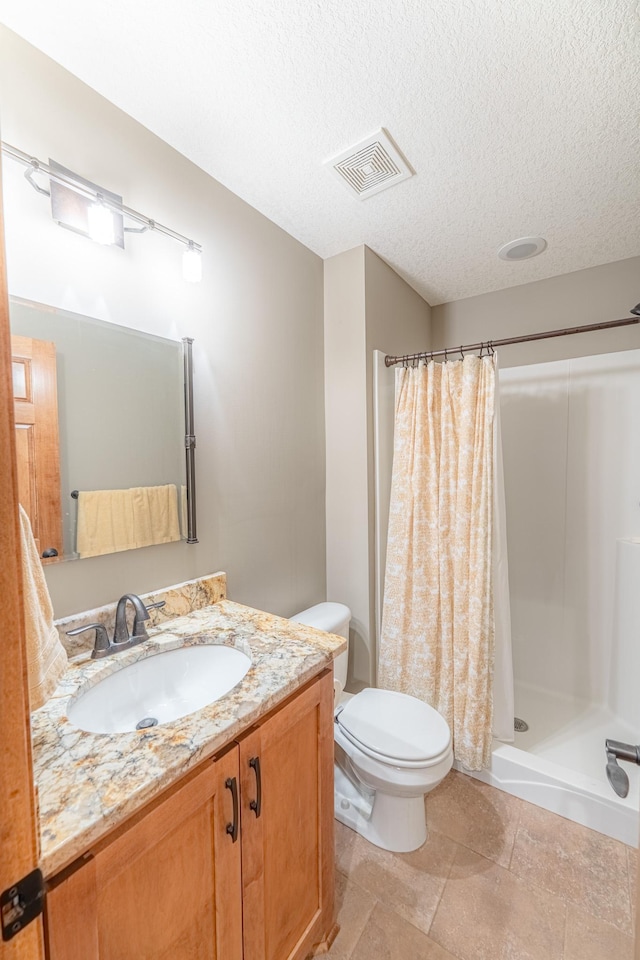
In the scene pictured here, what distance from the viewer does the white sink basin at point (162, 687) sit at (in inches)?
39.8

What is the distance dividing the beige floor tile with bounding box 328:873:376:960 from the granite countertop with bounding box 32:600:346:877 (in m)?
0.87

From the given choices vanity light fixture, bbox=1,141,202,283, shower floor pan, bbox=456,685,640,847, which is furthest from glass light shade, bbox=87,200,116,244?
shower floor pan, bbox=456,685,640,847

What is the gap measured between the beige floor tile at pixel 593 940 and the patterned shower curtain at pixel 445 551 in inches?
21.1

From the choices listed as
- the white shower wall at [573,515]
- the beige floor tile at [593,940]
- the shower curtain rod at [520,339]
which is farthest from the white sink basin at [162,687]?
the white shower wall at [573,515]

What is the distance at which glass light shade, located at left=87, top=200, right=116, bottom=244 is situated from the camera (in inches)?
43.0

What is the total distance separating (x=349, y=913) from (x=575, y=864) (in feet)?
2.67

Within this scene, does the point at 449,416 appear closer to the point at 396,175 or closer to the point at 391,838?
the point at 396,175

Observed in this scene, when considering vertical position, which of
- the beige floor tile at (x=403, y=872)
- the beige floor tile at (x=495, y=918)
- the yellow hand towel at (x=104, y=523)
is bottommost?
the beige floor tile at (x=403, y=872)

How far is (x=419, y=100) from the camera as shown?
121cm

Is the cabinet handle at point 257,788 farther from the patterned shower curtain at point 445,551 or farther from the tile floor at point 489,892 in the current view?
the patterned shower curtain at point 445,551

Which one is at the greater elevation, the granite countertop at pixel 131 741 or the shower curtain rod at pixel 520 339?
the shower curtain rod at pixel 520 339

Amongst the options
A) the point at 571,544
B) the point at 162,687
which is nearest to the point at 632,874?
the point at 571,544

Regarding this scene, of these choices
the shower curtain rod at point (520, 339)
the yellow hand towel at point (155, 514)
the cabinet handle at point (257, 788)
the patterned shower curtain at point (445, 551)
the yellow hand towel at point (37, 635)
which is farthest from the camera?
the patterned shower curtain at point (445, 551)

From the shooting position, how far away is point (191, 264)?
134 cm
